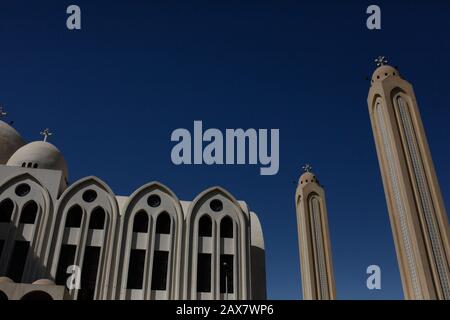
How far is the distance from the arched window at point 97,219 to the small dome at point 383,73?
22.8 meters

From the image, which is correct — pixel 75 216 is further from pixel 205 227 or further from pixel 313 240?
pixel 313 240

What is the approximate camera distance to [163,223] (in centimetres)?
2689

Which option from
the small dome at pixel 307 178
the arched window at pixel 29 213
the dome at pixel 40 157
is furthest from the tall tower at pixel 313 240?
the arched window at pixel 29 213

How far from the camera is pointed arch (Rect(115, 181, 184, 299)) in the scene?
24016 millimetres

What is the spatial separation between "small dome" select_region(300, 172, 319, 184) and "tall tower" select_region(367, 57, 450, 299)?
1355 centimetres

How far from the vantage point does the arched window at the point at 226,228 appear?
27.0 meters

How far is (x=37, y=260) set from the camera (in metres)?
23.5

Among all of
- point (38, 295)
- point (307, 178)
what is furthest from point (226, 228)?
point (307, 178)

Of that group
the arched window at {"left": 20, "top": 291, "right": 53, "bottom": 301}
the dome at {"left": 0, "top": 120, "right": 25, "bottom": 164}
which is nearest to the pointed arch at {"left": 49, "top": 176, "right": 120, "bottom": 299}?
the arched window at {"left": 20, "top": 291, "right": 53, "bottom": 301}

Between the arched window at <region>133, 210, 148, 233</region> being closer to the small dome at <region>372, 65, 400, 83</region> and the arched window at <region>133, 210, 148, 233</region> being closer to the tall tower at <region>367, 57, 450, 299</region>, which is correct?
the tall tower at <region>367, 57, 450, 299</region>

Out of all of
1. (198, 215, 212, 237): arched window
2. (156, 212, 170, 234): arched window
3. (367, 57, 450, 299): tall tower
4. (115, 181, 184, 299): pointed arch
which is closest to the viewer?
(367, 57, 450, 299): tall tower
